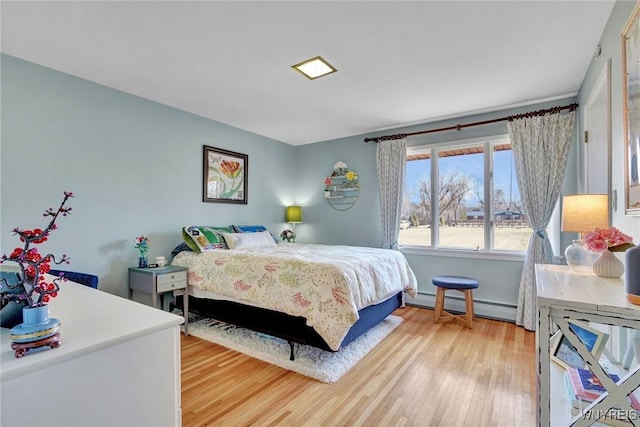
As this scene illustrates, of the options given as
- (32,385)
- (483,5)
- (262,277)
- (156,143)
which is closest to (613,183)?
(483,5)

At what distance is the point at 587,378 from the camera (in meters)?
1.39

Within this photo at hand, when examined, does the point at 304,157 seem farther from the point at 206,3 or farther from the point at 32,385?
the point at 32,385

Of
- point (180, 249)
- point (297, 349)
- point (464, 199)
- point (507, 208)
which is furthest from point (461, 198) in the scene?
point (180, 249)

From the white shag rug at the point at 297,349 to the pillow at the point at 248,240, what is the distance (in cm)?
88

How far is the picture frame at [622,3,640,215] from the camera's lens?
140cm

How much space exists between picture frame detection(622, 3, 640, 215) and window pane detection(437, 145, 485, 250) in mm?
2117

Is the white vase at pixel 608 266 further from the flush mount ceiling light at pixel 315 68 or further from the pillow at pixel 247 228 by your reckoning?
the pillow at pixel 247 228

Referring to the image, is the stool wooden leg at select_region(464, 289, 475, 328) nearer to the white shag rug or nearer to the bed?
the bed

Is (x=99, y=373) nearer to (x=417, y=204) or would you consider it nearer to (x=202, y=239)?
(x=202, y=239)

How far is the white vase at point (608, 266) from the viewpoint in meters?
1.41

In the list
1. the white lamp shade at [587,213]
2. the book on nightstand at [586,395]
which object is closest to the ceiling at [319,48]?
the white lamp shade at [587,213]

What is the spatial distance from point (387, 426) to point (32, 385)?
1.70 m

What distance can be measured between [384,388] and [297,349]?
2.83 ft

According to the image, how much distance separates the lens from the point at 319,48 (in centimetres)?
224
